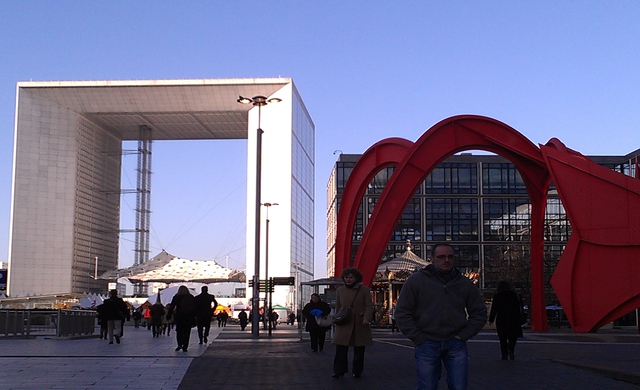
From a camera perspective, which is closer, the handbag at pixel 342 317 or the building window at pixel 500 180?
the handbag at pixel 342 317

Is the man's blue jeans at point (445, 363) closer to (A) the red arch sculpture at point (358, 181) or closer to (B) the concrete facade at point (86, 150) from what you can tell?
(A) the red arch sculpture at point (358, 181)

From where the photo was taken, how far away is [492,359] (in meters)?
15.8

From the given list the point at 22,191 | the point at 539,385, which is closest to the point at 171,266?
the point at 22,191

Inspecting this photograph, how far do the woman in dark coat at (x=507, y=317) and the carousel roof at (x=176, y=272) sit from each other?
2370 inches

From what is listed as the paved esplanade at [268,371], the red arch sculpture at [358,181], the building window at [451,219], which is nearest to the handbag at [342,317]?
the paved esplanade at [268,371]

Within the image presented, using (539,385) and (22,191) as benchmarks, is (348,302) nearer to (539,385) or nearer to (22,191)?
(539,385)

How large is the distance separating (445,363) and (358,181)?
101 ft

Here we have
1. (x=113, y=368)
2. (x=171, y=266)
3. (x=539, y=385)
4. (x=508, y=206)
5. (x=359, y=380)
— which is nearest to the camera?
(x=539, y=385)

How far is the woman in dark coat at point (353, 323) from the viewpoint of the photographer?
1147 cm

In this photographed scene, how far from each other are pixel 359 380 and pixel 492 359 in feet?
17.4

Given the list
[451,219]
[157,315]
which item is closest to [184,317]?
[157,315]

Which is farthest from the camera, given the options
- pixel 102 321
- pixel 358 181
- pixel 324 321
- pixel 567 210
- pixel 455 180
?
pixel 455 180

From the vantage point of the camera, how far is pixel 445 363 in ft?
21.8

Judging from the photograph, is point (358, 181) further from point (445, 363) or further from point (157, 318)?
point (445, 363)
